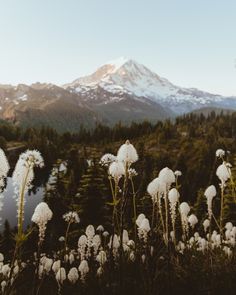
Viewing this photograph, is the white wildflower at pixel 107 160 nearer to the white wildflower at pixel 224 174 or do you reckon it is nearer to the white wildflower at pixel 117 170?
the white wildflower at pixel 117 170

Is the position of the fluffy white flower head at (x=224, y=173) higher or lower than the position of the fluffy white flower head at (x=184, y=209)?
higher

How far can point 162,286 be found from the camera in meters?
5.82

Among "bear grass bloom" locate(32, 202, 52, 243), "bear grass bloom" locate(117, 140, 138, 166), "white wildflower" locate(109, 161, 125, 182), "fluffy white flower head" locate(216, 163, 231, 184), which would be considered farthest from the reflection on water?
"bear grass bloom" locate(117, 140, 138, 166)

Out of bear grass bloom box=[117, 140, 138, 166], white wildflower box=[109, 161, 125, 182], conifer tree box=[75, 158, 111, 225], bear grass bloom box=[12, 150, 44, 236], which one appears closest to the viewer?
bear grass bloom box=[12, 150, 44, 236]

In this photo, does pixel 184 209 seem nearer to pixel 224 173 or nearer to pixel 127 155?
pixel 224 173

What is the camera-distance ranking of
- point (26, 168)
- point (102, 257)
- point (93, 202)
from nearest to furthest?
point (26, 168)
point (102, 257)
point (93, 202)

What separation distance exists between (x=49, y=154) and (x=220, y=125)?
286 feet

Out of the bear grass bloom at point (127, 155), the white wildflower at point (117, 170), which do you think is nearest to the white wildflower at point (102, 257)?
the white wildflower at point (117, 170)

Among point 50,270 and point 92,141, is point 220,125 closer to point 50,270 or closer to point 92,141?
point 92,141

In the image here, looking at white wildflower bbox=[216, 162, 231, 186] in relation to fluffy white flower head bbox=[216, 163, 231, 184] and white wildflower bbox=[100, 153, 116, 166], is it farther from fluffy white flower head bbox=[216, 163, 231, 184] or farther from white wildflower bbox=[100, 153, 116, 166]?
white wildflower bbox=[100, 153, 116, 166]

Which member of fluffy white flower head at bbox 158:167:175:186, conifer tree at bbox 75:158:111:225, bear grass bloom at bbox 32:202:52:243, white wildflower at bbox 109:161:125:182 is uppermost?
white wildflower at bbox 109:161:125:182

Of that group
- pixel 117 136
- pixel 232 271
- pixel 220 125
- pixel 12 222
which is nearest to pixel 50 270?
pixel 232 271

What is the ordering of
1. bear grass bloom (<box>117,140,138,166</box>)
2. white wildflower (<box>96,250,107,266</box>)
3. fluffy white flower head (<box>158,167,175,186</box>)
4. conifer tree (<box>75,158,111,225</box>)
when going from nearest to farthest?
bear grass bloom (<box>117,140,138,166</box>) < fluffy white flower head (<box>158,167,175,186</box>) < white wildflower (<box>96,250,107,266</box>) < conifer tree (<box>75,158,111,225</box>)

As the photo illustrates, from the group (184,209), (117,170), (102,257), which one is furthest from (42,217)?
(184,209)
